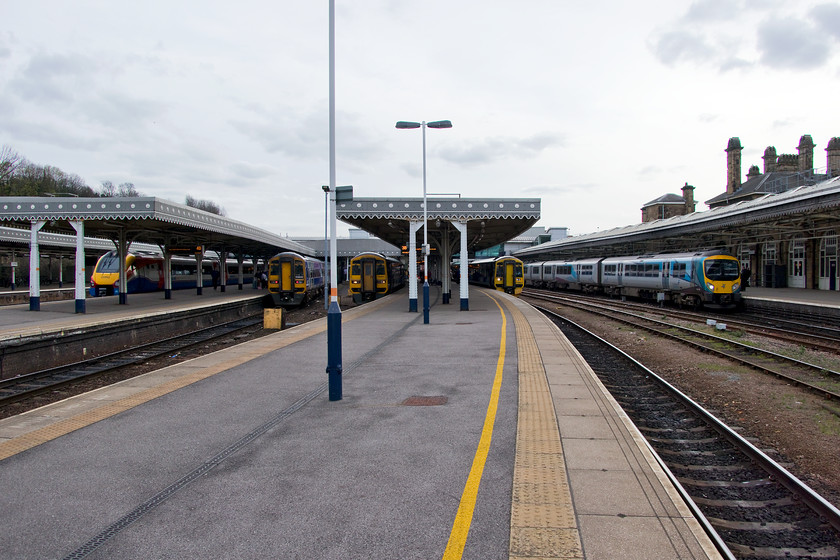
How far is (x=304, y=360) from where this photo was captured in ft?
35.2

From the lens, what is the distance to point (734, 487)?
5.32 m

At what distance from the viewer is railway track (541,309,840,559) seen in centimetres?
418

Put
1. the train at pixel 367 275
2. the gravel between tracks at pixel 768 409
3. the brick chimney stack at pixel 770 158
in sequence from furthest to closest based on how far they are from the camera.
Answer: the brick chimney stack at pixel 770 158 < the train at pixel 367 275 < the gravel between tracks at pixel 768 409

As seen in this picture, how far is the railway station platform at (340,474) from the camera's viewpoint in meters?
3.54

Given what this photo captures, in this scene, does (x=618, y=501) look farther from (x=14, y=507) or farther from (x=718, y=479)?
(x=14, y=507)

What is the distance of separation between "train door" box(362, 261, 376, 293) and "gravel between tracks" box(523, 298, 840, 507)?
2137 cm

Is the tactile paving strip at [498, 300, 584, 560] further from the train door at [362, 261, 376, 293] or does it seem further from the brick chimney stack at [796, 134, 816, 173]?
the brick chimney stack at [796, 134, 816, 173]

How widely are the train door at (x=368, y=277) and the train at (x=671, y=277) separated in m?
15.9

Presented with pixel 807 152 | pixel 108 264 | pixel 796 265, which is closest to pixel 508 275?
pixel 796 265

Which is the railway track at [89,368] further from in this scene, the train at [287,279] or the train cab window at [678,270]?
the train cab window at [678,270]

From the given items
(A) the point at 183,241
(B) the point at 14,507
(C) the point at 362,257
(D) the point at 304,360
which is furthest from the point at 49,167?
(B) the point at 14,507

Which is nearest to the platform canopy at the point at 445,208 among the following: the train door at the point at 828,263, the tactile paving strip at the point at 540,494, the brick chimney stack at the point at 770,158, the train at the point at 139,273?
the train at the point at 139,273

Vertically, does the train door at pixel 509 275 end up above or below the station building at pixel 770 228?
below

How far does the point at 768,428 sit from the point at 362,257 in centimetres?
2779
